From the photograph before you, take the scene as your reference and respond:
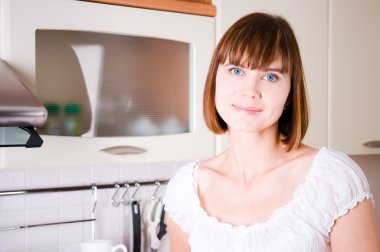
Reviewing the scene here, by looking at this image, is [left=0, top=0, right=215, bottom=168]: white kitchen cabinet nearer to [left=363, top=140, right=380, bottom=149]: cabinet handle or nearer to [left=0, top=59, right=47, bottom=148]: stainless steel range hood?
[left=0, top=59, right=47, bottom=148]: stainless steel range hood

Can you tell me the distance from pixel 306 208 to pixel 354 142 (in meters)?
1.06

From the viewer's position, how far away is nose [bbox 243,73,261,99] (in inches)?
43.1

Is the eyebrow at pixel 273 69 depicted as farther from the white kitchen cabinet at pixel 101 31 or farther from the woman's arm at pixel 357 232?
the white kitchen cabinet at pixel 101 31

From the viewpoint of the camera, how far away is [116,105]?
1528mm

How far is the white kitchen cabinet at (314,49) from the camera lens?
6.21ft

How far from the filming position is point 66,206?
6.18ft

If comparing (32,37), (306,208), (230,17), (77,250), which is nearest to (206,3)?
(230,17)

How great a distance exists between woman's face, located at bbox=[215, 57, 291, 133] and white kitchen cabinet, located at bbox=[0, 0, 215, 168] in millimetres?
489

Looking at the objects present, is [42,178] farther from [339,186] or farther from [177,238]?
[339,186]

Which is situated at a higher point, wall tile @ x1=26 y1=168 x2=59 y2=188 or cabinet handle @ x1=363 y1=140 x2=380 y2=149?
cabinet handle @ x1=363 y1=140 x2=380 y2=149

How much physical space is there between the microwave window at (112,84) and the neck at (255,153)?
42cm

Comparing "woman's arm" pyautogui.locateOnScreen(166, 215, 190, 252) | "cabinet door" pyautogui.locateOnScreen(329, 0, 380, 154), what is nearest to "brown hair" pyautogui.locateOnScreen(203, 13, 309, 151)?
"woman's arm" pyautogui.locateOnScreen(166, 215, 190, 252)

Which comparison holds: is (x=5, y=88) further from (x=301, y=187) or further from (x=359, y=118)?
(x=359, y=118)

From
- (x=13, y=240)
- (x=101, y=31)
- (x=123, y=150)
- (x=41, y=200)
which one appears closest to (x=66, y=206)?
(x=41, y=200)
